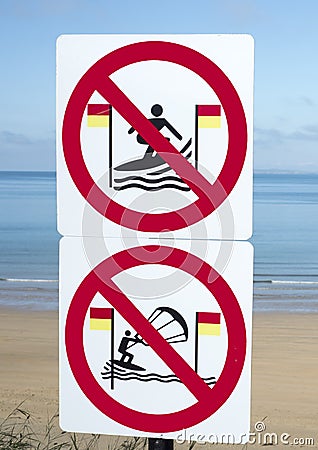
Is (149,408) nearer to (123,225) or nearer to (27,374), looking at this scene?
(123,225)

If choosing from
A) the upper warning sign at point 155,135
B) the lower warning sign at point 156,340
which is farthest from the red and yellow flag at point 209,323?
the upper warning sign at point 155,135

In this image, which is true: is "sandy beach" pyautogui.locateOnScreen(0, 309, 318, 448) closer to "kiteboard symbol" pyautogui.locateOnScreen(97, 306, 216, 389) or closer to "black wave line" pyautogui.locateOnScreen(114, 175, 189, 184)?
"kiteboard symbol" pyautogui.locateOnScreen(97, 306, 216, 389)

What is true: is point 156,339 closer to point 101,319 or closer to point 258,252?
point 101,319

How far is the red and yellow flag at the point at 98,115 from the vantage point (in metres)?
2.15

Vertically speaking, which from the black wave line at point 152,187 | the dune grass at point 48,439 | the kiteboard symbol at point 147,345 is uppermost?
the black wave line at point 152,187

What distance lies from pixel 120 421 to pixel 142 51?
2.94ft

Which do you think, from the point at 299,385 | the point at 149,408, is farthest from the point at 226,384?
the point at 299,385

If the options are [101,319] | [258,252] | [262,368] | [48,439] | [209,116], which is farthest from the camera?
[258,252]

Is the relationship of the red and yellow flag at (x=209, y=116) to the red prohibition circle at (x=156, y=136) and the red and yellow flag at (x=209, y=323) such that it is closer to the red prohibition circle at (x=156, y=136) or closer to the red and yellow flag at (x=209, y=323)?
the red prohibition circle at (x=156, y=136)

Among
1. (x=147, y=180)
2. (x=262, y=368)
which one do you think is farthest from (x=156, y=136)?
(x=262, y=368)

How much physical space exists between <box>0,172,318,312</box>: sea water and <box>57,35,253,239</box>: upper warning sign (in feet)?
39.6

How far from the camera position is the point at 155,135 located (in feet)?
6.88

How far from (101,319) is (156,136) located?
47cm

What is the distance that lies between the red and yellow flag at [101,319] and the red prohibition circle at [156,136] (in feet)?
0.73
